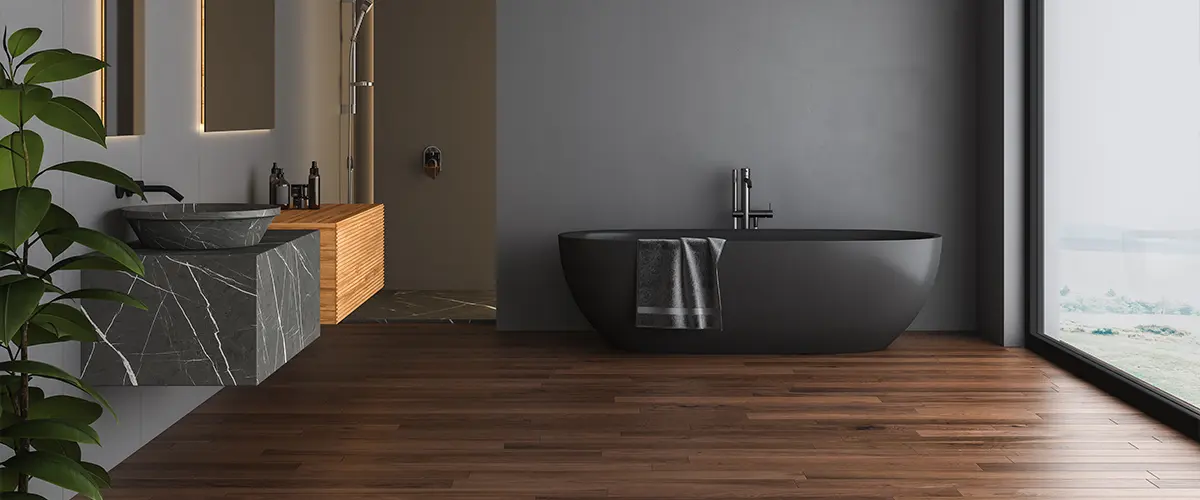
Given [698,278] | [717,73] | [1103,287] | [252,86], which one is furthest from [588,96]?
[1103,287]

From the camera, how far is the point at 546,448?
3.31 meters

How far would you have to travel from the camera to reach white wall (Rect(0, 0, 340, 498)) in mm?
2758

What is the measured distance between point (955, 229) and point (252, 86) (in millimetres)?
3491

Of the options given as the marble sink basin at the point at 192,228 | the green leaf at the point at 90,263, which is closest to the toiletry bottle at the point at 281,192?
the marble sink basin at the point at 192,228

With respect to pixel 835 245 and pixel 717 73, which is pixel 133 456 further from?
pixel 717 73

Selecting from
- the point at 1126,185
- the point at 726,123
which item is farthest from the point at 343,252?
the point at 1126,185

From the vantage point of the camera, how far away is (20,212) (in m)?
1.67

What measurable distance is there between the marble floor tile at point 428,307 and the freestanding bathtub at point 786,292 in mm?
1271

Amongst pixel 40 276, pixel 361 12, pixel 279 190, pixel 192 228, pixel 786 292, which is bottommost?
pixel 786 292

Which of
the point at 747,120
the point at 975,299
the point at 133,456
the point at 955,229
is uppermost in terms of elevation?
the point at 747,120

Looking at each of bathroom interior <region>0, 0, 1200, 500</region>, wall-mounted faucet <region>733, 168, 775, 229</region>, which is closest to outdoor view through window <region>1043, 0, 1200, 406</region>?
bathroom interior <region>0, 0, 1200, 500</region>

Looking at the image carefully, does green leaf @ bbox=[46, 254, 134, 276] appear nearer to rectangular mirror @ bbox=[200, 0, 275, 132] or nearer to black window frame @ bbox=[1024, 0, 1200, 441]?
rectangular mirror @ bbox=[200, 0, 275, 132]

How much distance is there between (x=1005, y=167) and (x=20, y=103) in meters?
4.51

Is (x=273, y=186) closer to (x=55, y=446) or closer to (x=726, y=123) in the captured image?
(x=726, y=123)
